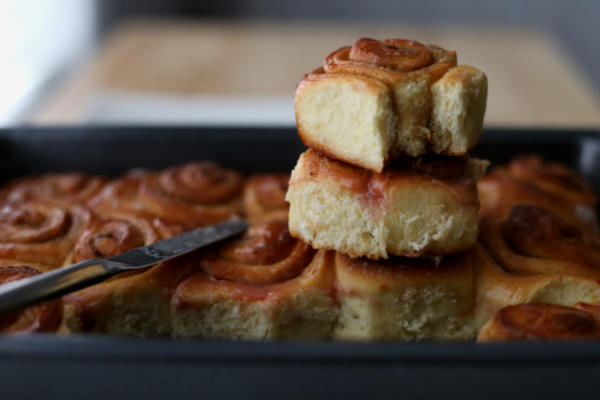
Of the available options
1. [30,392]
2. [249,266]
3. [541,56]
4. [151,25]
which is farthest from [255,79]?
[30,392]

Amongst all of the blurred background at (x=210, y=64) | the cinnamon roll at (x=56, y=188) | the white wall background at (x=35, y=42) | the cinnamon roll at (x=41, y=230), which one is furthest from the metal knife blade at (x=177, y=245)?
the white wall background at (x=35, y=42)

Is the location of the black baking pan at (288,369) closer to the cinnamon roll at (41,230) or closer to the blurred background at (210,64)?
the cinnamon roll at (41,230)

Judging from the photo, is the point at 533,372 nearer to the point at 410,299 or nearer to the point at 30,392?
the point at 410,299

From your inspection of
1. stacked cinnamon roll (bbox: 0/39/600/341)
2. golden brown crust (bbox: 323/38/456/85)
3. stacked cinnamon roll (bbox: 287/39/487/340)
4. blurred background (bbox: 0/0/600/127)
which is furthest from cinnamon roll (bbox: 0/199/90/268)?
blurred background (bbox: 0/0/600/127)

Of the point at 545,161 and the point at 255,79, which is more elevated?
the point at 545,161

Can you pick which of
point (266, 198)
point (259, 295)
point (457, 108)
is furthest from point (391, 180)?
point (266, 198)

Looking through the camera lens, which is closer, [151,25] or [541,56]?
[541,56]

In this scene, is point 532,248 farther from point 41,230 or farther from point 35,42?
point 35,42
